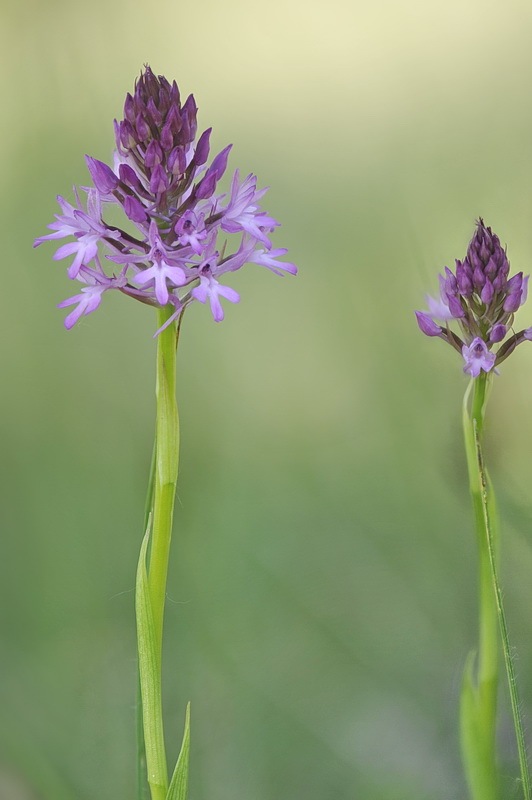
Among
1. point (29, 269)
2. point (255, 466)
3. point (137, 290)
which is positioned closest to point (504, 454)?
point (255, 466)

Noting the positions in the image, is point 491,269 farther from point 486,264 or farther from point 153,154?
point 153,154

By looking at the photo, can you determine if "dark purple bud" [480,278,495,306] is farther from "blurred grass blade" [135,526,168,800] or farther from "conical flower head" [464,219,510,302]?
"blurred grass blade" [135,526,168,800]

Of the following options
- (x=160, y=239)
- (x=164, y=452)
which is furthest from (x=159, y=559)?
(x=160, y=239)

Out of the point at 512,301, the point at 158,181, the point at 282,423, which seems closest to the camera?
the point at 158,181

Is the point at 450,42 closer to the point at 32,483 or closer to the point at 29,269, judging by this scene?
the point at 29,269

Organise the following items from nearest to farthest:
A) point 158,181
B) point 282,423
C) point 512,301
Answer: point 158,181
point 512,301
point 282,423

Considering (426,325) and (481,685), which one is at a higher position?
(426,325)

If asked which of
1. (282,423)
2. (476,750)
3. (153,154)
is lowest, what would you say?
(476,750)

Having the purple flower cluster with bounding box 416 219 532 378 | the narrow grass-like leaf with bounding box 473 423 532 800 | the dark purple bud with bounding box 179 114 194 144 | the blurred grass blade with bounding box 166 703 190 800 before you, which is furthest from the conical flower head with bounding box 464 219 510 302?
the blurred grass blade with bounding box 166 703 190 800
